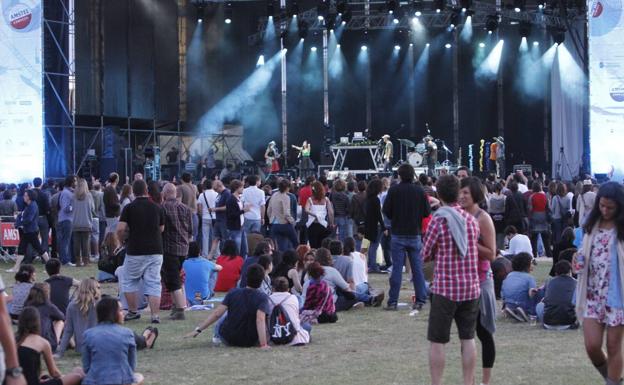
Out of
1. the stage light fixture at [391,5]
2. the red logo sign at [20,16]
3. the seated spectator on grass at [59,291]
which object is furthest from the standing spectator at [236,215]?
the stage light fixture at [391,5]

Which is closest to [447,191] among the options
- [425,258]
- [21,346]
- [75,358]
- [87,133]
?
[425,258]

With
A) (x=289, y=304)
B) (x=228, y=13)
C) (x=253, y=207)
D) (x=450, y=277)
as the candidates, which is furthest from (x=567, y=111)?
(x=450, y=277)

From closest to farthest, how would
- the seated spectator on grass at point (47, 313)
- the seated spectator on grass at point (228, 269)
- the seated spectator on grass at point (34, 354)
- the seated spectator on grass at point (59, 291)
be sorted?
the seated spectator on grass at point (34, 354)
the seated spectator on grass at point (47, 313)
the seated spectator on grass at point (59, 291)
the seated spectator on grass at point (228, 269)

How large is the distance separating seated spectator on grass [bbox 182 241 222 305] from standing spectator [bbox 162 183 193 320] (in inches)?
37.3

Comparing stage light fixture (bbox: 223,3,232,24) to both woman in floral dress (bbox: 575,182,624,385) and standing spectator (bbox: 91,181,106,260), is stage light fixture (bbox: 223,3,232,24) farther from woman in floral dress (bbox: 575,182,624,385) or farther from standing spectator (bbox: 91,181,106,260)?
woman in floral dress (bbox: 575,182,624,385)

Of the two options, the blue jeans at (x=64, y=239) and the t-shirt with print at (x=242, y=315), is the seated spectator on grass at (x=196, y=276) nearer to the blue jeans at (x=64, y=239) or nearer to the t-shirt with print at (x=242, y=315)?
the t-shirt with print at (x=242, y=315)

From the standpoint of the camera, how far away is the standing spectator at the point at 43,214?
60.2 feet

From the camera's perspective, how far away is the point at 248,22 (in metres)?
37.3

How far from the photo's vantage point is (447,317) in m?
6.76

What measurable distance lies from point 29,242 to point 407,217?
791 centimetres

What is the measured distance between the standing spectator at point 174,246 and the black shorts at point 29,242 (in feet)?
20.8

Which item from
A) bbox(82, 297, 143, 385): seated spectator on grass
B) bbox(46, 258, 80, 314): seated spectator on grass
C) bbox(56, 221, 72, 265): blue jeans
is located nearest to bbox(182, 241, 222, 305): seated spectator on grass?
bbox(46, 258, 80, 314): seated spectator on grass

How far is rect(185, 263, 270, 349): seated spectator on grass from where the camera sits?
9719 mm

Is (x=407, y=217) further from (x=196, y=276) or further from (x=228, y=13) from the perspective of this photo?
(x=228, y=13)
